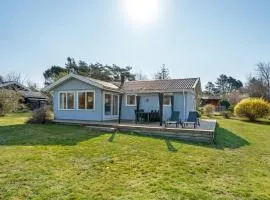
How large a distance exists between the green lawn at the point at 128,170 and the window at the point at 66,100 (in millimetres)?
7314

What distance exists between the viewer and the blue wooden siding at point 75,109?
16359 mm

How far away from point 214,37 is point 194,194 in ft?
43.9

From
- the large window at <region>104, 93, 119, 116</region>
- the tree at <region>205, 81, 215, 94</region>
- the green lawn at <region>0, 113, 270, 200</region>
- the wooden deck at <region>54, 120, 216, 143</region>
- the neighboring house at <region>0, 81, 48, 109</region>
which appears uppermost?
the tree at <region>205, 81, 215, 94</region>

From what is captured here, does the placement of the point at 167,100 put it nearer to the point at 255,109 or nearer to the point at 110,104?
the point at 110,104

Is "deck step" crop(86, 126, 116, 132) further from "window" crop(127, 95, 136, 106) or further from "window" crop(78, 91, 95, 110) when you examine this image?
"window" crop(127, 95, 136, 106)

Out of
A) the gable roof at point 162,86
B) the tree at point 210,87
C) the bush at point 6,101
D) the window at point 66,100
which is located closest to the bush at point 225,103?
the gable roof at point 162,86

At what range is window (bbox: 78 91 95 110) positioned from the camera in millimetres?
16625

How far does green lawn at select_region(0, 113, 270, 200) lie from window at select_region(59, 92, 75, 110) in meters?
7.31

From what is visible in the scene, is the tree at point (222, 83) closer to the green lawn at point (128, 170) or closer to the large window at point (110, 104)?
the large window at point (110, 104)

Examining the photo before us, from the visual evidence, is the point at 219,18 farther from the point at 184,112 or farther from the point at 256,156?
the point at 256,156

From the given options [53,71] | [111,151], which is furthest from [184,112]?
[53,71]

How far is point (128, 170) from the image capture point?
6.45m

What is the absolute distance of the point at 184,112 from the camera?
1686 centimetres

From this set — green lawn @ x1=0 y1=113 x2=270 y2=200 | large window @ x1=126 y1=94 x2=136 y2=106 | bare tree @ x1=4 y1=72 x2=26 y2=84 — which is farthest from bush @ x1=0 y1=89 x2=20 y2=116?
bare tree @ x1=4 y1=72 x2=26 y2=84
